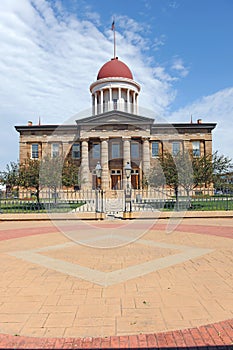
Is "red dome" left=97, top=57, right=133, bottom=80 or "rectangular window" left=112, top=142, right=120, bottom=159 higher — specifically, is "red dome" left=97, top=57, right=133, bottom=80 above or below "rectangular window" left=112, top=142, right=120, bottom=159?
above

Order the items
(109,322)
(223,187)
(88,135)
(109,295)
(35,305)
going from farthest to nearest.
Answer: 1. (88,135)
2. (223,187)
3. (109,295)
4. (35,305)
5. (109,322)

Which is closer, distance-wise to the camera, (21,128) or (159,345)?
(159,345)

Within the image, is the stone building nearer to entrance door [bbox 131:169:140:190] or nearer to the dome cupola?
entrance door [bbox 131:169:140:190]

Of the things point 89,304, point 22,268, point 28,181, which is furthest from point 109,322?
point 28,181

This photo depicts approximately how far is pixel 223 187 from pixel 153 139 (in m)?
28.8

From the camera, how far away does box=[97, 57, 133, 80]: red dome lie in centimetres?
5800

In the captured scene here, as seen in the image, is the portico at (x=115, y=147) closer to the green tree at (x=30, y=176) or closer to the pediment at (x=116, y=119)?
the pediment at (x=116, y=119)

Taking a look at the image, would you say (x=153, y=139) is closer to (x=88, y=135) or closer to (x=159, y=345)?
(x=88, y=135)

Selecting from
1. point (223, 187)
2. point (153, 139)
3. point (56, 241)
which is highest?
point (153, 139)

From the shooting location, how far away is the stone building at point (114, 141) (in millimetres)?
45156

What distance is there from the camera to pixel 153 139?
161 feet

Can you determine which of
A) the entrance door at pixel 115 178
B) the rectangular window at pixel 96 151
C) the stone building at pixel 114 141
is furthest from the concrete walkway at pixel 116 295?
the rectangular window at pixel 96 151

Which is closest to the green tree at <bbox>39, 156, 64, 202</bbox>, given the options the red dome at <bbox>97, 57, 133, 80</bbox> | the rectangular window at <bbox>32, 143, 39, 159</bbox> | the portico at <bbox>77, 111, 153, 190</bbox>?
the portico at <bbox>77, 111, 153, 190</bbox>

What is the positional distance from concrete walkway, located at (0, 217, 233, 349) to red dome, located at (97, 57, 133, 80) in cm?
5453
